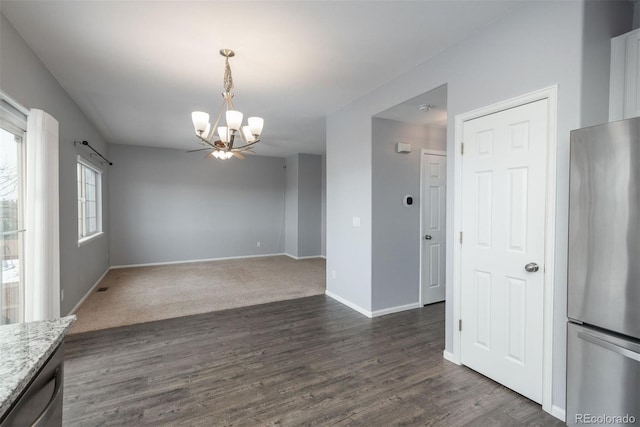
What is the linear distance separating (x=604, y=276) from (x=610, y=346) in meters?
0.36

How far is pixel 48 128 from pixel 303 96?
2.50m

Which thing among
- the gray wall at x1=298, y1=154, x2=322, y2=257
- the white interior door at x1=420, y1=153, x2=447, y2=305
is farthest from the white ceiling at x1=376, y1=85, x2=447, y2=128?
the gray wall at x1=298, y1=154, x2=322, y2=257

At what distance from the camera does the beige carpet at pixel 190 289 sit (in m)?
3.77

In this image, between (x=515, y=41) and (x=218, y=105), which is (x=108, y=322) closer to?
(x=218, y=105)

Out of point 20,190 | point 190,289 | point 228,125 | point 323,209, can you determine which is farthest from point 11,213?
point 323,209

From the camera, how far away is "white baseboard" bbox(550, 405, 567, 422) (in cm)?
184

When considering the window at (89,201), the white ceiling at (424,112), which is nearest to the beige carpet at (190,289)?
the window at (89,201)

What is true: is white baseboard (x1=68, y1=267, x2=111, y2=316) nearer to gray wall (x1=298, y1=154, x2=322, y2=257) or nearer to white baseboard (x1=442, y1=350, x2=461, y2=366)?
gray wall (x1=298, y1=154, x2=322, y2=257)

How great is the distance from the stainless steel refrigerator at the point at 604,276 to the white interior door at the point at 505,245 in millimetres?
290

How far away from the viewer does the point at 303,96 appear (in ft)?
11.9

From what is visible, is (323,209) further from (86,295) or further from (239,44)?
(239,44)

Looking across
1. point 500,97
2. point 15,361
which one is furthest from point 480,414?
point 15,361

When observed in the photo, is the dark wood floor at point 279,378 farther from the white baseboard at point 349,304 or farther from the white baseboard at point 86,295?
the white baseboard at point 86,295

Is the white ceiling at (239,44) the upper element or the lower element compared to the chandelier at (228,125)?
upper
